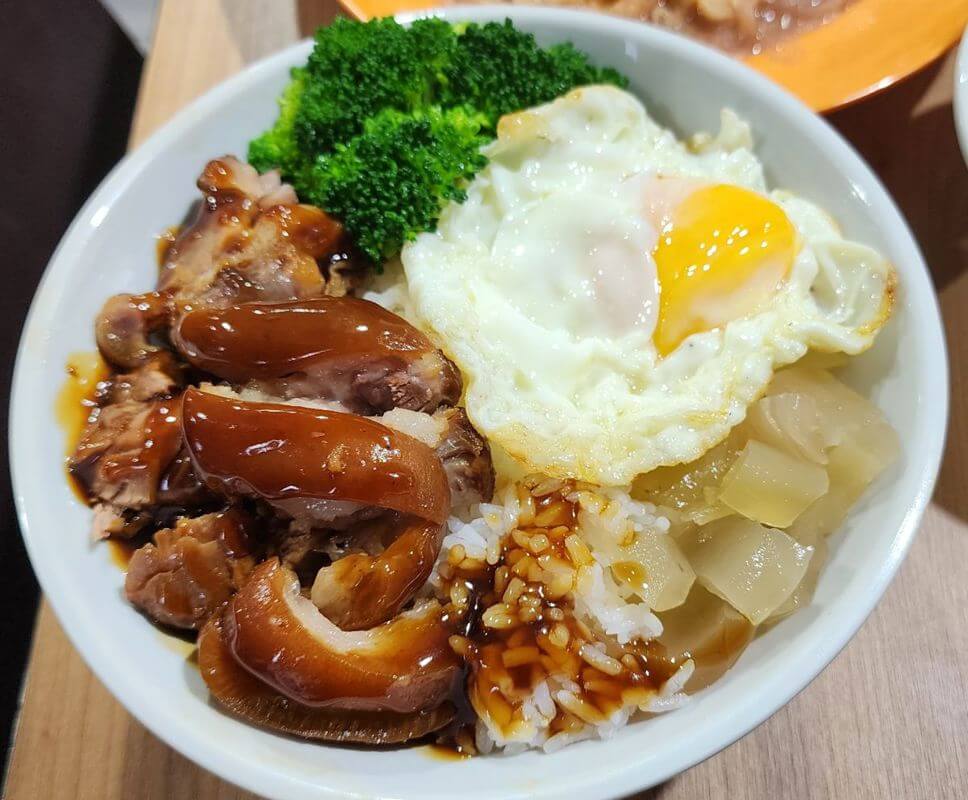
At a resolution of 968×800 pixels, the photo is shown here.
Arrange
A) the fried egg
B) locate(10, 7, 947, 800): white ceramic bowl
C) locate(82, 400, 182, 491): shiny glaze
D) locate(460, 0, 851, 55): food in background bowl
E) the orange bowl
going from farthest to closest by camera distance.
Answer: locate(460, 0, 851, 55): food in background bowl → the orange bowl → the fried egg → locate(82, 400, 182, 491): shiny glaze → locate(10, 7, 947, 800): white ceramic bowl

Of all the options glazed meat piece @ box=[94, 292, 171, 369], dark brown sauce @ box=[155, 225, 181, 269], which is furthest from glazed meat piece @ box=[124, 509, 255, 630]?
dark brown sauce @ box=[155, 225, 181, 269]

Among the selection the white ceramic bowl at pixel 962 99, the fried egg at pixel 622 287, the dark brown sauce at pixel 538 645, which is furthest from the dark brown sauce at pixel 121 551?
the white ceramic bowl at pixel 962 99

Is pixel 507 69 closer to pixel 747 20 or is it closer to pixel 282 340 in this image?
pixel 282 340

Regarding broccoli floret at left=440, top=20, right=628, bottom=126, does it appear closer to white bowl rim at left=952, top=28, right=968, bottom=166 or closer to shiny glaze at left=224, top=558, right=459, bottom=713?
white bowl rim at left=952, top=28, right=968, bottom=166

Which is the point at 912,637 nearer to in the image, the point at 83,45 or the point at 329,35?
the point at 329,35

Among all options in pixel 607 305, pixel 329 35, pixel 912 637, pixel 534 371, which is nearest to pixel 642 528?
pixel 534 371

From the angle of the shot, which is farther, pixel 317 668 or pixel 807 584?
pixel 807 584

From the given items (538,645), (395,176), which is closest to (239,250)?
(395,176)
